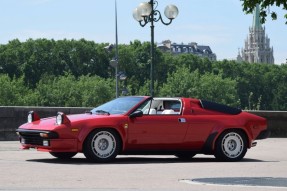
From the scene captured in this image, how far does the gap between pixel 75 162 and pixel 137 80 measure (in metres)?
112

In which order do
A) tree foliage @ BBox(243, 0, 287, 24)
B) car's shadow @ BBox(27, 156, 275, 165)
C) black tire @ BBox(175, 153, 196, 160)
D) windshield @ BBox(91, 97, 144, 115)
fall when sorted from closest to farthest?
1. car's shadow @ BBox(27, 156, 275, 165)
2. windshield @ BBox(91, 97, 144, 115)
3. black tire @ BBox(175, 153, 196, 160)
4. tree foliage @ BBox(243, 0, 287, 24)

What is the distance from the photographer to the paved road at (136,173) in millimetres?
9789

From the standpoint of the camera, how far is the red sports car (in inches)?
539

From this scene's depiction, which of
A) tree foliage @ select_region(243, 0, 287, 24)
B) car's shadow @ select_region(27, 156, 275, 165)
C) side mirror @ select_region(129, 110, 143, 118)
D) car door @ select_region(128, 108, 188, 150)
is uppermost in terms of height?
tree foliage @ select_region(243, 0, 287, 24)

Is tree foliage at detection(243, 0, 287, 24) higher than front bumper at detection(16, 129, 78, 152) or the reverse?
higher

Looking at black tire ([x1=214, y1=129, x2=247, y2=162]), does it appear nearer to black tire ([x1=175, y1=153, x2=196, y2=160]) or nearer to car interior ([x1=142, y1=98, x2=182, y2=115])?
black tire ([x1=175, y1=153, x2=196, y2=160])

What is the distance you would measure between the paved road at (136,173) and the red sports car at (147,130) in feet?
0.81

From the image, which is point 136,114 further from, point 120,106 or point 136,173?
point 136,173

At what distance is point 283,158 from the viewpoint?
15617mm

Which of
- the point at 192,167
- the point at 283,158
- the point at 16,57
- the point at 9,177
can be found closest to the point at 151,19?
the point at 283,158

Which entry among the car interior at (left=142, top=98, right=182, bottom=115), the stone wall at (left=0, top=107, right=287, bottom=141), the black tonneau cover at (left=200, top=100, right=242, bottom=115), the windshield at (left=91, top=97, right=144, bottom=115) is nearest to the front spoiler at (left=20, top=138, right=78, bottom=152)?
the windshield at (left=91, top=97, right=144, bottom=115)

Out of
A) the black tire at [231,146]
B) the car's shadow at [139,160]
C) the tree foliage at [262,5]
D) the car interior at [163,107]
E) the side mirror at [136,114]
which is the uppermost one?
the tree foliage at [262,5]

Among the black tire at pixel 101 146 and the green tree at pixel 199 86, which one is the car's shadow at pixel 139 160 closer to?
the black tire at pixel 101 146

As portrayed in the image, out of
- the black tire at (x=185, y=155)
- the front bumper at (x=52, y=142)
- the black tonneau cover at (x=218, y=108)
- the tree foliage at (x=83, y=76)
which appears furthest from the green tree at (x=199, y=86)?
the front bumper at (x=52, y=142)
